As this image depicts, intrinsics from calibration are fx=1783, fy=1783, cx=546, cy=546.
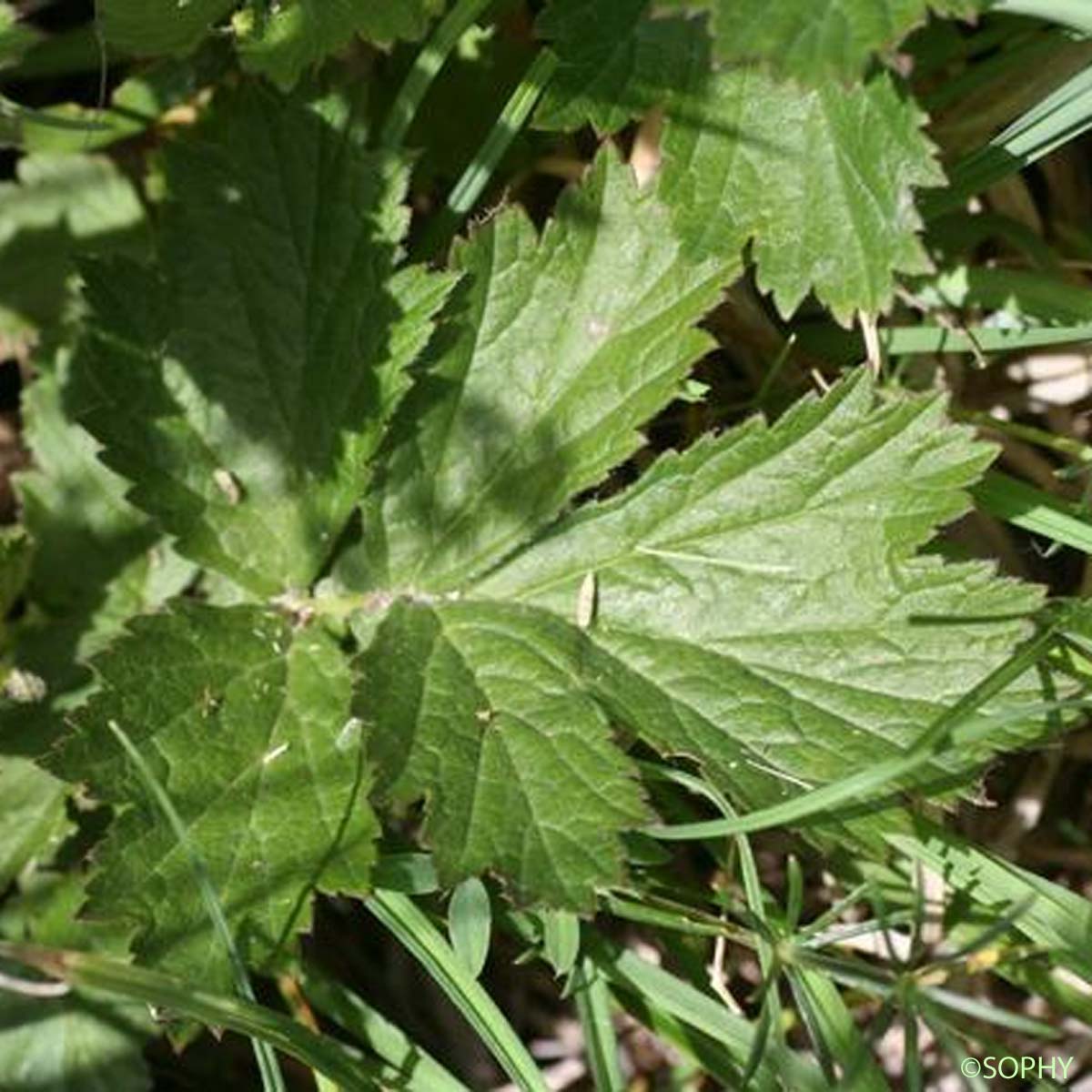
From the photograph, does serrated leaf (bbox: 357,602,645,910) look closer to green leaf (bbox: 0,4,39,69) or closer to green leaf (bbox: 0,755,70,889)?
green leaf (bbox: 0,755,70,889)

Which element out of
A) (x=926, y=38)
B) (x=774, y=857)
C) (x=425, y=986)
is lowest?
(x=425, y=986)

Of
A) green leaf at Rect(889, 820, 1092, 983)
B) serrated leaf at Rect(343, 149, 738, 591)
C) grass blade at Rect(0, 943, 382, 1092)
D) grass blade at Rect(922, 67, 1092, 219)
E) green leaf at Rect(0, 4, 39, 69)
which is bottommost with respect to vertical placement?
A: green leaf at Rect(889, 820, 1092, 983)

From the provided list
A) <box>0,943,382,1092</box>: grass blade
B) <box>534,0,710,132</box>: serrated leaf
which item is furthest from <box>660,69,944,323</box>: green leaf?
<box>0,943,382,1092</box>: grass blade

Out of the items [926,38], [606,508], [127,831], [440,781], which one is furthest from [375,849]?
[926,38]

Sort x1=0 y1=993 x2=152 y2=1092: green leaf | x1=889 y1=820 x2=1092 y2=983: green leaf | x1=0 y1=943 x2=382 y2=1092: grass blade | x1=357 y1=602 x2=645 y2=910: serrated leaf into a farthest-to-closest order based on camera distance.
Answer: x1=0 y1=993 x2=152 y2=1092: green leaf, x1=889 y1=820 x2=1092 y2=983: green leaf, x1=357 y1=602 x2=645 y2=910: serrated leaf, x1=0 y1=943 x2=382 y2=1092: grass blade

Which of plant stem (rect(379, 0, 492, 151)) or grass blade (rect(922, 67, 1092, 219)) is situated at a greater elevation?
plant stem (rect(379, 0, 492, 151))

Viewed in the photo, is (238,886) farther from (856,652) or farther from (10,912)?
(856,652)

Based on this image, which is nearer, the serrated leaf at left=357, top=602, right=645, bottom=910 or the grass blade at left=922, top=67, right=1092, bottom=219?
the serrated leaf at left=357, top=602, right=645, bottom=910
